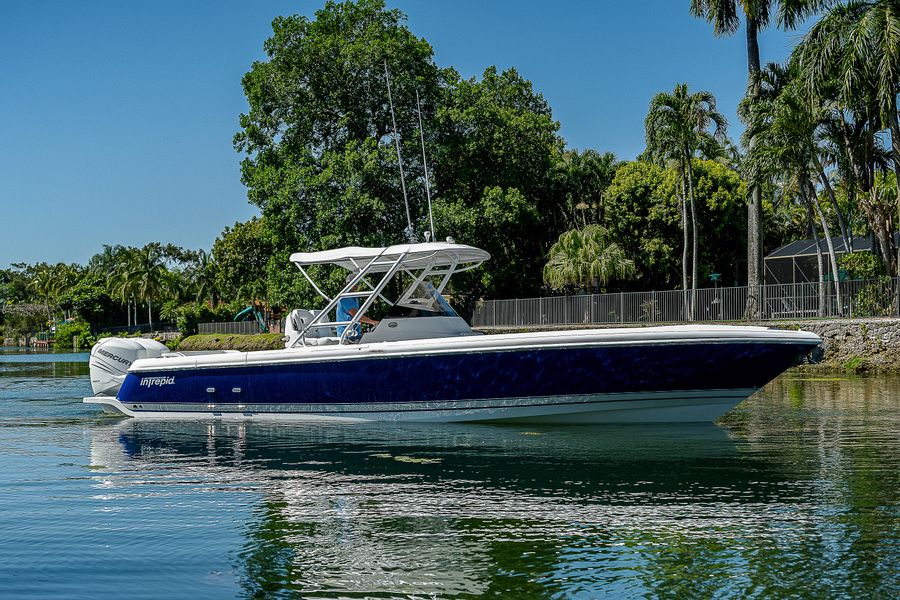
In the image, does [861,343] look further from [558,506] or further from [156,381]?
[558,506]

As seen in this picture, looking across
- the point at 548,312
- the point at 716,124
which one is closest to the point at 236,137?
the point at 548,312

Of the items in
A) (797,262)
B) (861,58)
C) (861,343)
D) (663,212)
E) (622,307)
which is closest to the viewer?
(861,343)

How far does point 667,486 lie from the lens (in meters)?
7.36

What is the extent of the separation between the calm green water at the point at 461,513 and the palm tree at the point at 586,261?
82.2 feet

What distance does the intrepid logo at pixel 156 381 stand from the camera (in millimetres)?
13375

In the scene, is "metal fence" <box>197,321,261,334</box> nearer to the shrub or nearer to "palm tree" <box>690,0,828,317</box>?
the shrub

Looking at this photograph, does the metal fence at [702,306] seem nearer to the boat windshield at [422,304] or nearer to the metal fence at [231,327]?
the boat windshield at [422,304]

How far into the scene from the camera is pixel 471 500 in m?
A: 7.02

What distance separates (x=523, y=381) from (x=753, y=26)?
26.9m

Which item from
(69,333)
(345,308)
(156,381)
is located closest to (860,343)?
(345,308)

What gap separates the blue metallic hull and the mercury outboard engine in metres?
2.24

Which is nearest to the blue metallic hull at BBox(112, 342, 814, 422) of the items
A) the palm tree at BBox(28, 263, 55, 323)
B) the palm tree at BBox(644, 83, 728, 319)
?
the palm tree at BBox(644, 83, 728, 319)

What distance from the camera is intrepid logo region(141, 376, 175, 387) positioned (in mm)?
13375

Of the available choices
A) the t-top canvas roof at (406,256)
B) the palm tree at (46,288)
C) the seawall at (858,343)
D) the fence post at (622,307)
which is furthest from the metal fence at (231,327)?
the palm tree at (46,288)
